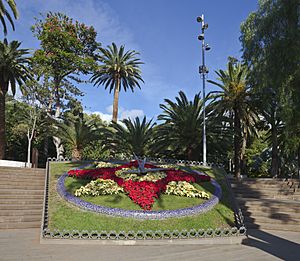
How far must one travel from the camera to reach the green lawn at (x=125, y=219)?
949cm

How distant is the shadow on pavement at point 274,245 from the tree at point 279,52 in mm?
8028

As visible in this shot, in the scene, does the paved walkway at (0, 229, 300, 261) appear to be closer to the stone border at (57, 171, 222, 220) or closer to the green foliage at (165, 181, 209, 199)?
the stone border at (57, 171, 222, 220)

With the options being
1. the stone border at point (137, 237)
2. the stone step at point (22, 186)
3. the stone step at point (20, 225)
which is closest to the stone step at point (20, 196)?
→ the stone step at point (22, 186)

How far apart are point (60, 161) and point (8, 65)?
14.1 metres

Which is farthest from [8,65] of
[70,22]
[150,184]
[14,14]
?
[150,184]

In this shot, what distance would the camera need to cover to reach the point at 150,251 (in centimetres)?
765

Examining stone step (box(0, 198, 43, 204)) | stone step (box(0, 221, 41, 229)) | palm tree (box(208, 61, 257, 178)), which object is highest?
palm tree (box(208, 61, 257, 178))

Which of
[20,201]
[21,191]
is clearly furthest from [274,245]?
[21,191]

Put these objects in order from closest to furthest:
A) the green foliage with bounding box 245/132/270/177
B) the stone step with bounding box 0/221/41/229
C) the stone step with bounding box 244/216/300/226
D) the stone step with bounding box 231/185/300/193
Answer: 1. the stone step with bounding box 0/221/41/229
2. the stone step with bounding box 244/216/300/226
3. the stone step with bounding box 231/185/300/193
4. the green foliage with bounding box 245/132/270/177

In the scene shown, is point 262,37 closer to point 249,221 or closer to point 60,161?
point 249,221

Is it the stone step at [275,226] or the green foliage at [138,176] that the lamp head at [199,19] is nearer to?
the green foliage at [138,176]

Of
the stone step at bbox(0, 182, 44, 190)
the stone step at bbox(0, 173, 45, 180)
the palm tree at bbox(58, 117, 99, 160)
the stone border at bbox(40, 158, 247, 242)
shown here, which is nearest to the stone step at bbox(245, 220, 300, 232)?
the stone border at bbox(40, 158, 247, 242)

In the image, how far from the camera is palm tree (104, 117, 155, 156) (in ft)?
80.8

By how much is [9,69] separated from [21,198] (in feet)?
62.2
